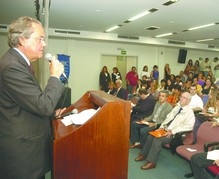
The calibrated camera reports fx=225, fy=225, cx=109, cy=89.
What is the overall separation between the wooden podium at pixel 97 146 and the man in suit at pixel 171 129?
2.05 meters

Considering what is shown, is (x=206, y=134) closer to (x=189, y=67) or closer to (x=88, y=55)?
(x=88, y=55)

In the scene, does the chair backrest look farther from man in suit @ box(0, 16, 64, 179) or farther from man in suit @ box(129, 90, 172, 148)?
man in suit @ box(0, 16, 64, 179)

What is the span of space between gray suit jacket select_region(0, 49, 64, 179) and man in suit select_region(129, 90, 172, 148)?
9.67 feet

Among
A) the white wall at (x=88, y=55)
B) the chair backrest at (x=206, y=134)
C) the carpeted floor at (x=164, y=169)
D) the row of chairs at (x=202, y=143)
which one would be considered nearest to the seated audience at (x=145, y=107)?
the carpeted floor at (x=164, y=169)

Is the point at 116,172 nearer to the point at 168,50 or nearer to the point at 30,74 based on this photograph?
the point at 30,74

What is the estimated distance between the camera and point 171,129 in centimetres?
361

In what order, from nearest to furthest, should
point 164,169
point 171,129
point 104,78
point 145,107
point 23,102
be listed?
point 23,102
point 164,169
point 171,129
point 145,107
point 104,78

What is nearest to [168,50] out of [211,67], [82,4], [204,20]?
[211,67]

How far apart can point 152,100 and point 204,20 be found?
3734 mm

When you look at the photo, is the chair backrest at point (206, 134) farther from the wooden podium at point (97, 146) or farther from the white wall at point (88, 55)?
the white wall at point (88, 55)

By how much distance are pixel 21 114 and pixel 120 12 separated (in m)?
5.42

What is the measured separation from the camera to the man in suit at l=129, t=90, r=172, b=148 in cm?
405

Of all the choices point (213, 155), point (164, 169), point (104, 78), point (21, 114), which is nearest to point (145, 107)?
point (164, 169)

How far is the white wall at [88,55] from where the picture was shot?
377 inches
